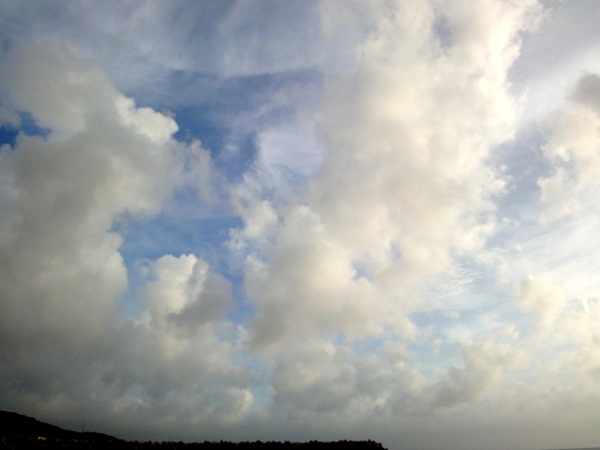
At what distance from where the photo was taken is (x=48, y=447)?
2742 centimetres

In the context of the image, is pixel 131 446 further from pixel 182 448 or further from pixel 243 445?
pixel 243 445

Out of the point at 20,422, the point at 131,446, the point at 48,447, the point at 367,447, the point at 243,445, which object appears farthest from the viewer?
the point at 20,422

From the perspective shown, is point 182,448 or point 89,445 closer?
point 89,445

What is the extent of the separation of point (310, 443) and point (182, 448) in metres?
11.5

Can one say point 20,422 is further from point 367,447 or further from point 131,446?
point 367,447

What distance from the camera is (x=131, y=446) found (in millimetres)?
30422

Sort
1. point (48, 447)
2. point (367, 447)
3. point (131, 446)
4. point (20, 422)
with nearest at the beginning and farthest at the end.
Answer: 1. point (48, 447)
2. point (131, 446)
3. point (367, 447)
4. point (20, 422)

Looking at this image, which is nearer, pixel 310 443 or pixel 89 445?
pixel 89 445

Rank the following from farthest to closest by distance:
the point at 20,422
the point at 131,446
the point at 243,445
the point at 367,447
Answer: the point at 20,422, the point at 367,447, the point at 243,445, the point at 131,446

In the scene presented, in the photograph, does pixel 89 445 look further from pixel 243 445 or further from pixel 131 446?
pixel 243 445

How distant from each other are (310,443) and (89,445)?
1816 centimetres

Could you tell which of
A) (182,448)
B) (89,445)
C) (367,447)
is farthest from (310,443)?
(89,445)

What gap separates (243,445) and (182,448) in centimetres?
537

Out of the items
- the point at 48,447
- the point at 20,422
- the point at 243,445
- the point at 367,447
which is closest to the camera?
the point at 48,447
